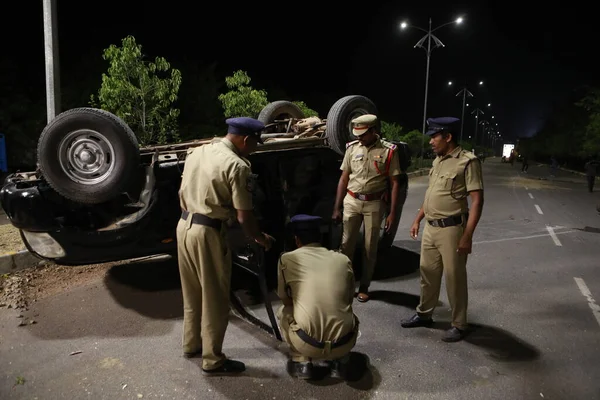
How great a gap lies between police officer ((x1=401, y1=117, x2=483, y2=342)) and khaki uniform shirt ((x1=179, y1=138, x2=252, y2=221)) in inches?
62.3

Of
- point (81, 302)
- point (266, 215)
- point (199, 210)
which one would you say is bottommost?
point (81, 302)

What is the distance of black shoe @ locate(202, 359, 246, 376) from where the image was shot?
3143 millimetres

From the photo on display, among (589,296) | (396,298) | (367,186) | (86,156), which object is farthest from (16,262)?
(589,296)

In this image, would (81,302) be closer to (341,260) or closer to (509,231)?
(341,260)

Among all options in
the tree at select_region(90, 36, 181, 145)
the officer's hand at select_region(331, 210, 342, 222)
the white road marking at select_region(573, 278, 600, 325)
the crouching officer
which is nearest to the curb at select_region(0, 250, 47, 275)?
the tree at select_region(90, 36, 181, 145)

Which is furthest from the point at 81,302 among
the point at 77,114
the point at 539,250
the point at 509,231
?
the point at 509,231

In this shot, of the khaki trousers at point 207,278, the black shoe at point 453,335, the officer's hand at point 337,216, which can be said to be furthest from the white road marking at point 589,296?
the khaki trousers at point 207,278

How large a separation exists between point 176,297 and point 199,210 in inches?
73.3

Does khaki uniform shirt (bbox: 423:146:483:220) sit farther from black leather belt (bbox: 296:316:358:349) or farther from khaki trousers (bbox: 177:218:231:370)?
khaki trousers (bbox: 177:218:231:370)

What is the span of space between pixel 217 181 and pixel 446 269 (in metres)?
1.96

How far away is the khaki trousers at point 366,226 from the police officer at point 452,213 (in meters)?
0.68

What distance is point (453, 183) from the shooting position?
360cm

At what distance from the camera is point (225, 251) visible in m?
3.12

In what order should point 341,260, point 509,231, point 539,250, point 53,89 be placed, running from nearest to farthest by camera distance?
1. point 341,260
2. point 53,89
3. point 539,250
4. point 509,231
